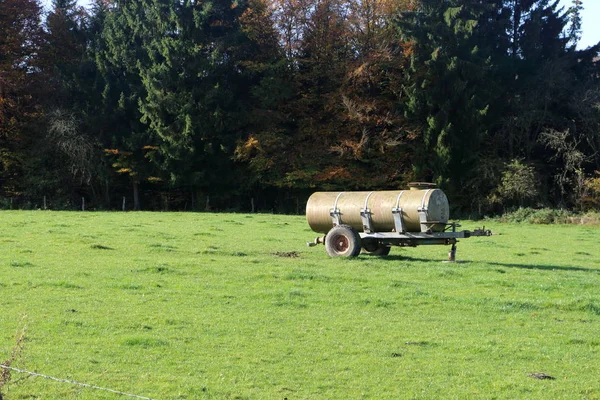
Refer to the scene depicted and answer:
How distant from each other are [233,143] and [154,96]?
6504mm

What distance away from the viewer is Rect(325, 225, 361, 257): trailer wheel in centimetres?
2159

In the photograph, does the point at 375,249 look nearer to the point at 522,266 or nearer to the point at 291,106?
the point at 522,266

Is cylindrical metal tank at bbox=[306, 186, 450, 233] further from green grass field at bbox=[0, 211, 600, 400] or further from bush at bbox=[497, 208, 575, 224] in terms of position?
bush at bbox=[497, 208, 575, 224]

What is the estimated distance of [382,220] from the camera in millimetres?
21391

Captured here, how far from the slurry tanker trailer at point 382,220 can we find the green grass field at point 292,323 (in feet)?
2.33

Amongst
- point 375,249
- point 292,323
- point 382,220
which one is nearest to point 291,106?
point 375,249

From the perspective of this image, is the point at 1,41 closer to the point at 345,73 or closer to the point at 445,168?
the point at 345,73

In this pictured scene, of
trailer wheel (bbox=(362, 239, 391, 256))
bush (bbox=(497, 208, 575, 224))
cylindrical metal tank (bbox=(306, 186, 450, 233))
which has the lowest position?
trailer wheel (bbox=(362, 239, 391, 256))

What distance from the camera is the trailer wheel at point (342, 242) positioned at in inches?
850

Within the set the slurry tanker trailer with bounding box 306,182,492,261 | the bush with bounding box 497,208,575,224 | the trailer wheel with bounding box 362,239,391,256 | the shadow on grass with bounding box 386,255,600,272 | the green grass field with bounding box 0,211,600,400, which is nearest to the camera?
the green grass field with bounding box 0,211,600,400

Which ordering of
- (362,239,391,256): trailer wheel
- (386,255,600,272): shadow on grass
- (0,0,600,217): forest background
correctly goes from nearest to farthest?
(386,255,600,272): shadow on grass < (362,239,391,256): trailer wheel < (0,0,600,217): forest background

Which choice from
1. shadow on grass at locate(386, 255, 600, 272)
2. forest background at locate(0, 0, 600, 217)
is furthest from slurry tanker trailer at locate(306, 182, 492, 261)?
forest background at locate(0, 0, 600, 217)

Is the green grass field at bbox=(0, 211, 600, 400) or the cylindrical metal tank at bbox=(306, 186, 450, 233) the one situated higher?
the cylindrical metal tank at bbox=(306, 186, 450, 233)

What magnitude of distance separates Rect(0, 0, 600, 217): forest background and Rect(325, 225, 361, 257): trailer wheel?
27996 millimetres
